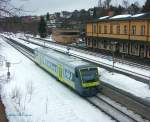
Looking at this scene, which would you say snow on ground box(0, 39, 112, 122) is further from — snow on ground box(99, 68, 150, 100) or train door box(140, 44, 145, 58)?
train door box(140, 44, 145, 58)

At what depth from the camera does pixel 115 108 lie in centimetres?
1902

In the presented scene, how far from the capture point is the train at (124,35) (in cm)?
3962

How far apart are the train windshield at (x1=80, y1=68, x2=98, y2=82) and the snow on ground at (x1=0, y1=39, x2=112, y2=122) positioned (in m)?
1.53

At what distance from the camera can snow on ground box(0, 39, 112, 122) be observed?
1780 centimetres

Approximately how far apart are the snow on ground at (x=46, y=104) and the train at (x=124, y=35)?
51.7ft

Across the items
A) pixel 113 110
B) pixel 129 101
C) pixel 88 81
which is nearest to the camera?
pixel 113 110

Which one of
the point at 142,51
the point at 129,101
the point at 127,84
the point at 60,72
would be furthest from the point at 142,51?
the point at 129,101

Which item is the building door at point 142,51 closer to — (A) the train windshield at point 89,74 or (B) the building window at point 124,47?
(B) the building window at point 124,47

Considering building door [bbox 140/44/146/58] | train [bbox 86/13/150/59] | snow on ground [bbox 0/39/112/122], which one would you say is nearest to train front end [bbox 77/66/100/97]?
snow on ground [bbox 0/39/112/122]

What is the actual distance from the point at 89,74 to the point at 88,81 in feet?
1.92

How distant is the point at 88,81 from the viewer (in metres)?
22.4

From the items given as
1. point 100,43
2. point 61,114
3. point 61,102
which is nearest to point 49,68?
point 61,102

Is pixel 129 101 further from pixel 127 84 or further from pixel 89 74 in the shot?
pixel 127 84

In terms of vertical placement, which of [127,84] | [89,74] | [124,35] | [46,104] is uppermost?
[124,35]
